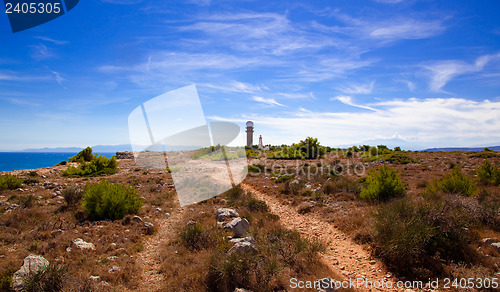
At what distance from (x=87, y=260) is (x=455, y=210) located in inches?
410

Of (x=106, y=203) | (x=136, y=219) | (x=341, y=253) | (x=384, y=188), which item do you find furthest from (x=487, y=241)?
(x=106, y=203)

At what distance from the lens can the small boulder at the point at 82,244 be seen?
648 cm

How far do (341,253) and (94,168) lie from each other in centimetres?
2414

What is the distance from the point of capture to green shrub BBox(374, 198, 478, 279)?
5.52 metres

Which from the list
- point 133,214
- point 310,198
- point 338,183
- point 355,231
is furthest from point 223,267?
point 338,183

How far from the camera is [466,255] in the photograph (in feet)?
18.1

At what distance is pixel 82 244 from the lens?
21.8 feet

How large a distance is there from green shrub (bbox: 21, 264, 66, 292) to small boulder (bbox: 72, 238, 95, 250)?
5.76 feet

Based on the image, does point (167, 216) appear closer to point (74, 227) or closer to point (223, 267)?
point (74, 227)

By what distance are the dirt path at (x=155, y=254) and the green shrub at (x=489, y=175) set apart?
16086 millimetres

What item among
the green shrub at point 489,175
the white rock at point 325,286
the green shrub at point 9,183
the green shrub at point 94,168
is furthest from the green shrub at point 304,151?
the white rock at point 325,286

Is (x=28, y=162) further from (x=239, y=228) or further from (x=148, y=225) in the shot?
(x=239, y=228)

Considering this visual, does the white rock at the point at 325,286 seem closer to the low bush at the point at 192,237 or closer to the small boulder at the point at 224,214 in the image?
the low bush at the point at 192,237

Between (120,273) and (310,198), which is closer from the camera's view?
(120,273)
